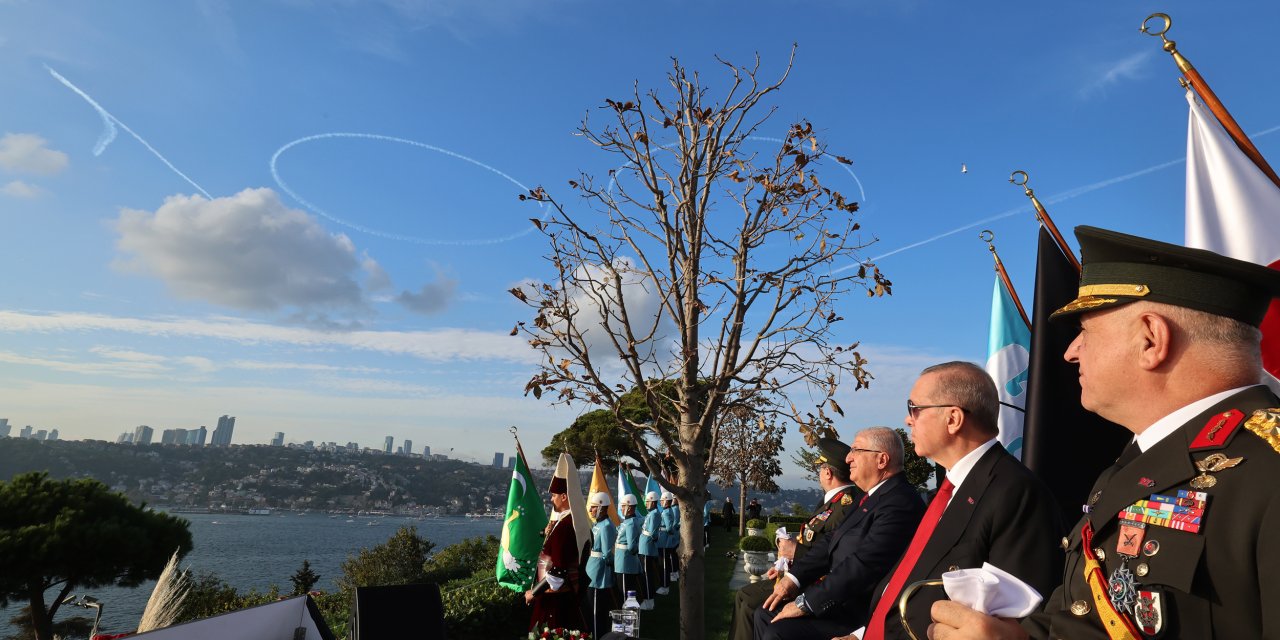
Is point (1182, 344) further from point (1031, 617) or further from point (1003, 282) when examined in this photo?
point (1003, 282)

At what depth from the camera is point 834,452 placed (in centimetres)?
677

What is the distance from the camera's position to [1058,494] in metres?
5.29

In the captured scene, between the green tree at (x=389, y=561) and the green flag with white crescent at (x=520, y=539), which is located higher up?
the green flag with white crescent at (x=520, y=539)

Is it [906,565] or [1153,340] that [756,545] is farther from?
[1153,340]

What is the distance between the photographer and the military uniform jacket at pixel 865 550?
469 cm

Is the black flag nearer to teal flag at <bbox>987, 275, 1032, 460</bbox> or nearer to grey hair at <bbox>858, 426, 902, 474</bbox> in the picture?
grey hair at <bbox>858, 426, 902, 474</bbox>

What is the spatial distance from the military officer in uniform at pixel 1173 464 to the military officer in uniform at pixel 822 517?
4122 millimetres

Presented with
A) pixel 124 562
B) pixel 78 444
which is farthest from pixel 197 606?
pixel 78 444

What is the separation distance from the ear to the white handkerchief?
674mm

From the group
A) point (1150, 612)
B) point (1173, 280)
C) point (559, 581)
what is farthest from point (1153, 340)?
point (559, 581)

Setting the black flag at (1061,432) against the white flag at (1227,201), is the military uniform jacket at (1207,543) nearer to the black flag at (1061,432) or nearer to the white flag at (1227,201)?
the white flag at (1227,201)

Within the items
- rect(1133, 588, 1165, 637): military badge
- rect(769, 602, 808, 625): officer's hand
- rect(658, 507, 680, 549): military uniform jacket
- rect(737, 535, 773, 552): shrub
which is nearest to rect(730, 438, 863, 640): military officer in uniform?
rect(769, 602, 808, 625): officer's hand

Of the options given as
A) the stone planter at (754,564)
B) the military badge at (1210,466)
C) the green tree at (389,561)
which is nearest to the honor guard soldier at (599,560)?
the stone planter at (754,564)

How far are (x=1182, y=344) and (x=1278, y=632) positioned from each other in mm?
724
